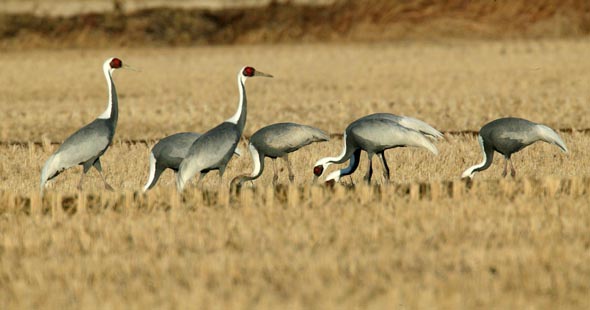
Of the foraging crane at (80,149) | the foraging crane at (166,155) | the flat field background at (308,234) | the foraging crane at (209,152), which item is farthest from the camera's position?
the foraging crane at (166,155)

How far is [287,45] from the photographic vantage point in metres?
61.7

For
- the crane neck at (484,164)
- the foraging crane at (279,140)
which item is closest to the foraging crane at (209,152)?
the foraging crane at (279,140)

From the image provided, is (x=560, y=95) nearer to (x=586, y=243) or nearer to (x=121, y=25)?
(x=586, y=243)

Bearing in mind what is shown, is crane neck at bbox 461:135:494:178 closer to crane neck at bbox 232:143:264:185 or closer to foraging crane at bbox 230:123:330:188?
foraging crane at bbox 230:123:330:188

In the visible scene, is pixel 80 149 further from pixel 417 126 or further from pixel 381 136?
pixel 417 126

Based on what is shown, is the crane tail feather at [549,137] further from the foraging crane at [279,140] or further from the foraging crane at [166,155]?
the foraging crane at [166,155]

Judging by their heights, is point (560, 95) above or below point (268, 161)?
above

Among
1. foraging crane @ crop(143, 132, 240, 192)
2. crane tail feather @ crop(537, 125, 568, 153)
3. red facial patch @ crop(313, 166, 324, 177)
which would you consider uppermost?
crane tail feather @ crop(537, 125, 568, 153)

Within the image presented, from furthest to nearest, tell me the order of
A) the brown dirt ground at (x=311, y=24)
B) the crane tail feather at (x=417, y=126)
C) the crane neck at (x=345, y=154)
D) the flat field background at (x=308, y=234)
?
the brown dirt ground at (x=311, y=24), the crane tail feather at (x=417, y=126), the crane neck at (x=345, y=154), the flat field background at (x=308, y=234)

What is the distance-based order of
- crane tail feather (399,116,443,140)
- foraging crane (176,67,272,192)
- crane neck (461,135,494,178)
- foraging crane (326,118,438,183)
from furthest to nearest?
crane tail feather (399,116,443,140)
crane neck (461,135,494,178)
foraging crane (326,118,438,183)
foraging crane (176,67,272,192)

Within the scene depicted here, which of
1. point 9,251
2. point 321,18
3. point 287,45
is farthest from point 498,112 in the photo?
point 321,18

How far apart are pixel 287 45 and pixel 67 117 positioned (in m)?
34.4

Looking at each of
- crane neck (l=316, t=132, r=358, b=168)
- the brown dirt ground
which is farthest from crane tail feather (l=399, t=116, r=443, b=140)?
the brown dirt ground

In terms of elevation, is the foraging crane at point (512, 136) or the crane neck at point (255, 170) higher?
the foraging crane at point (512, 136)
